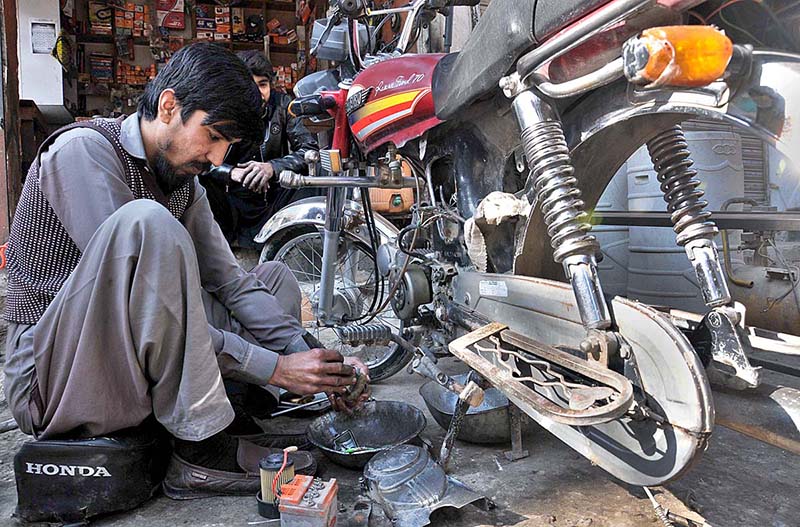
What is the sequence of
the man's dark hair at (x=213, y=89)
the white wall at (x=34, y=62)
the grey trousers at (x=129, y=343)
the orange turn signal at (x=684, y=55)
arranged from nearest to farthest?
the orange turn signal at (x=684, y=55), the grey trousers at (x=129, y=343), the man's dark hair at (x=213, y=89), the white wall at (x=34, y=62)

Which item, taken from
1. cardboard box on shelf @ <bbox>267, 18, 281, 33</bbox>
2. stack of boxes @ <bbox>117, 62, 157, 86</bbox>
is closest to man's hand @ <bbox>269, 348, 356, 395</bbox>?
stack of boxes @ <bbox>117, 62, 157, 86</bbox>

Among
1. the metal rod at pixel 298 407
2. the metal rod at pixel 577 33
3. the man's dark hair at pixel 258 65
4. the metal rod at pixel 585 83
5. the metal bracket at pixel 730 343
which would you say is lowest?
the metal rod at pixel 298 407

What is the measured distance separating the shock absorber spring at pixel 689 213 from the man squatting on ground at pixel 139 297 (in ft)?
2.64

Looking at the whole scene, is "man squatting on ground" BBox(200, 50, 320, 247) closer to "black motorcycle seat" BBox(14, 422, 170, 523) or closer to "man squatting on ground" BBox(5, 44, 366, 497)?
"man squatting on ground" BBox(5, 44, 366, 497)

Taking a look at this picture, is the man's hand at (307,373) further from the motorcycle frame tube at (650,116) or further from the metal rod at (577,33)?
the metal rod at (577,33)

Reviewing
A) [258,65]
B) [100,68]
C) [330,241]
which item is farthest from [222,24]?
[330,241]

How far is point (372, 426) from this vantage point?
1.60 metres

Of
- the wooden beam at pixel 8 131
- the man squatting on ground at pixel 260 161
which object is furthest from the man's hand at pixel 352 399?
the wooden beam at pixel 8 131

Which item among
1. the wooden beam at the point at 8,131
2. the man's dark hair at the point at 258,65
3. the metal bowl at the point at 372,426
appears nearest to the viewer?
the metal bowl at the point at 372,426

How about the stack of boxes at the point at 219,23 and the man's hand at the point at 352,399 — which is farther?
the stack of boxes at the point at 219,23

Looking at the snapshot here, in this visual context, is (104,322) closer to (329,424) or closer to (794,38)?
(329,424)

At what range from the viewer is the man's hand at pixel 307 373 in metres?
1.33

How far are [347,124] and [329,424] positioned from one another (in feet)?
3.36

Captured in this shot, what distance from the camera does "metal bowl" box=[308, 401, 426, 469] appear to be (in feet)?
4.97
